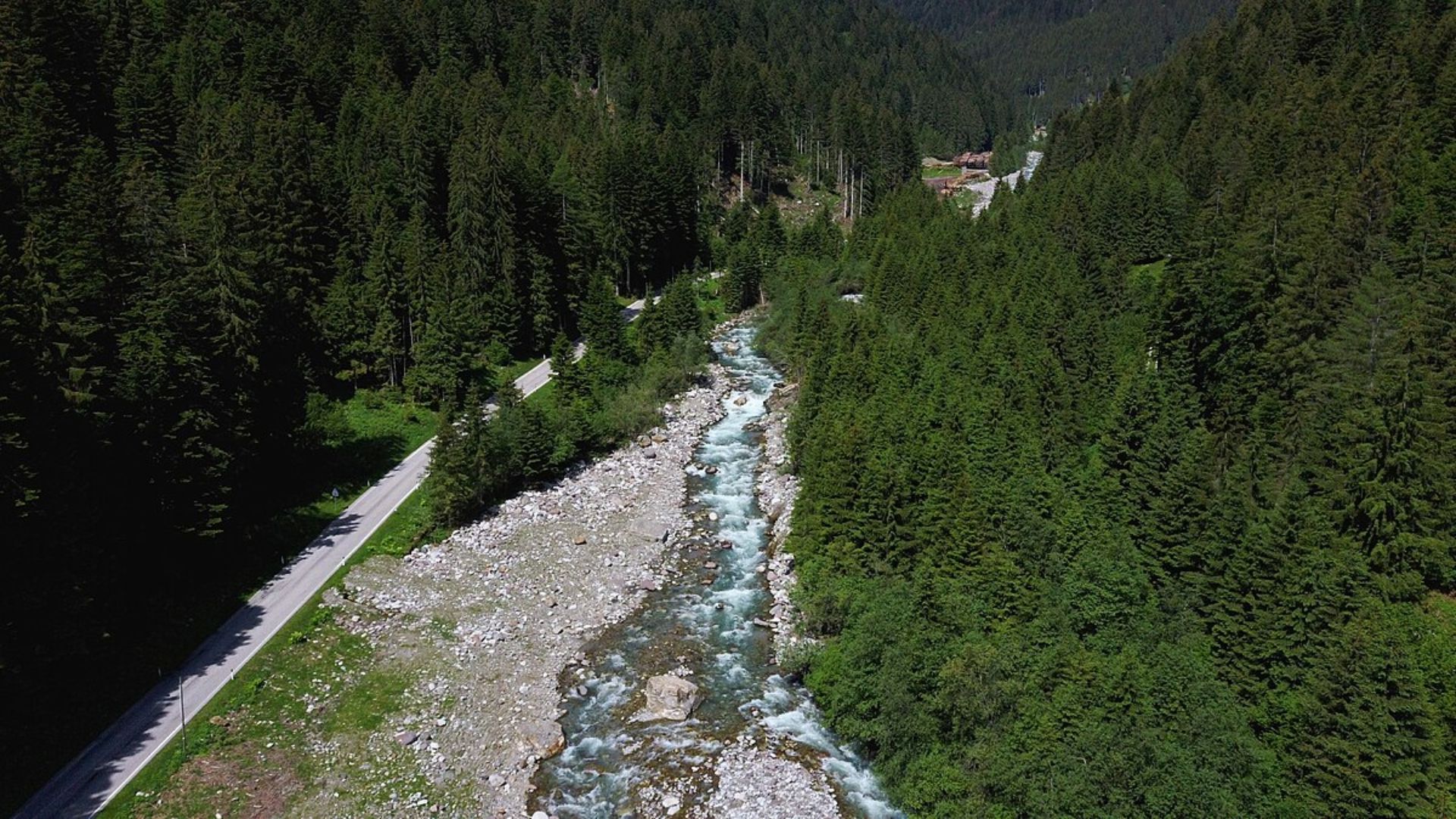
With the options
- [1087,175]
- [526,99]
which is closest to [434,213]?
[526,99]

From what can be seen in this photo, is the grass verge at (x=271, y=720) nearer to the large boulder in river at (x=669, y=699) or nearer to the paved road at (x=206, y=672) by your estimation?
the paved road at (x=206, y=672)

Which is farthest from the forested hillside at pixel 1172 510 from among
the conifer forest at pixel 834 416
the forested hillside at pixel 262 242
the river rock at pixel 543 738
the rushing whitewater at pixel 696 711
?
the forested hillside at pixel 262 242

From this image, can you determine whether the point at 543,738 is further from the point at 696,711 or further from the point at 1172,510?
the point at 1172,510

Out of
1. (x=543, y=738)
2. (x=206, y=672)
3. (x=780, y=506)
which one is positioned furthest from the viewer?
(x=780, y=506)

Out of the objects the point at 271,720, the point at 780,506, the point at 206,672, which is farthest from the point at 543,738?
the point at 780,506

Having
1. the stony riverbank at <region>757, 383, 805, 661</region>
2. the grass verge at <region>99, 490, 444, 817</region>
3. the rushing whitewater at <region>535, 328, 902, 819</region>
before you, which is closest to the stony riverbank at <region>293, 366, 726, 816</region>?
the grass verge at <region>99, 490, 444, 817</region>

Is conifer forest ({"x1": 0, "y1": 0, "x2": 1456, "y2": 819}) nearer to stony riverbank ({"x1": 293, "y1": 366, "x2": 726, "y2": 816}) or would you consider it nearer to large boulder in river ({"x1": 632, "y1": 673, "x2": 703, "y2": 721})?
stony riverbank ({"x1": 293, "y1": 366, "x2": 726, "y2": 816})
